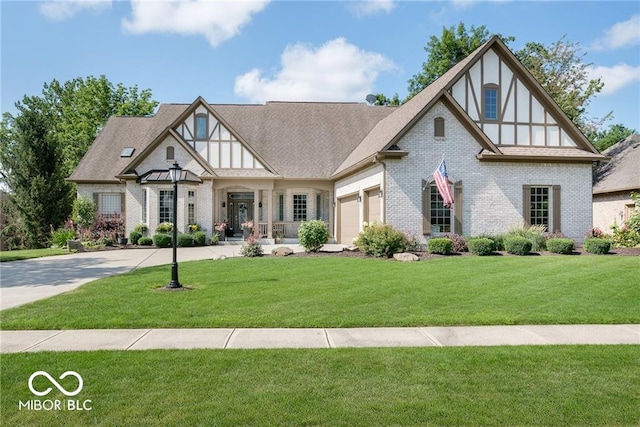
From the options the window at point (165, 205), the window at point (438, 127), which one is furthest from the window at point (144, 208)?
the window at point (438, 127)

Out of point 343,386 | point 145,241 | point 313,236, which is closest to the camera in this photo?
point 343,386

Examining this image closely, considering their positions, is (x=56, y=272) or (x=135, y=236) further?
(x=135, y=236)

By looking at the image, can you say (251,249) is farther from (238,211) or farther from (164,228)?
(238,211)

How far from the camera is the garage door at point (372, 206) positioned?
18922 millimetres

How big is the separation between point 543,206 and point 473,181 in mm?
3509

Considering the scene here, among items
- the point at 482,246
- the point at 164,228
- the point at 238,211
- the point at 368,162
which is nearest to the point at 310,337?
the point at 482,246

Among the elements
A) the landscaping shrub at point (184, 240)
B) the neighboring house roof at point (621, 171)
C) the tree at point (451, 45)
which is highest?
the tree at point (451, 45)

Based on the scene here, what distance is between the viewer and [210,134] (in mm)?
24406

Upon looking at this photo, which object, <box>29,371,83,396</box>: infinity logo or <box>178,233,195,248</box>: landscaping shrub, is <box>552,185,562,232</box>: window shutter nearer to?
<box>178,233,195,248</box>: landscaping shrub

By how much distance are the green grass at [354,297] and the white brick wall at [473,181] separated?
502cm

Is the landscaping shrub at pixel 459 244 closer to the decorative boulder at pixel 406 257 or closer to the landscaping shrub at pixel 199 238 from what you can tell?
the decorative boulder at pixel 406 257

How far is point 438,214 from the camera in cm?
1836

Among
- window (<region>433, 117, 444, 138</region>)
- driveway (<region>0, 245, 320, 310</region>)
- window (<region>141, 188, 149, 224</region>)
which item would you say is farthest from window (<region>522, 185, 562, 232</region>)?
window (<region>141, 188, 149, 224</region>)

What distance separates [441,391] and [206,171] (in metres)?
21.1
